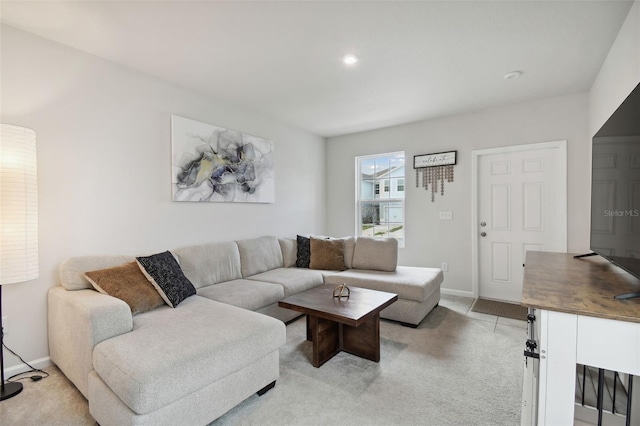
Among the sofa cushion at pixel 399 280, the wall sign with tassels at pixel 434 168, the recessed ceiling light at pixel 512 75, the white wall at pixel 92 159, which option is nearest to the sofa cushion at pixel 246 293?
the white wall at pixel 92 159

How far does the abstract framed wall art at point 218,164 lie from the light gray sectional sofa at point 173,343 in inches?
27.3

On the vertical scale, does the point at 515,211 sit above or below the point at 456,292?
above

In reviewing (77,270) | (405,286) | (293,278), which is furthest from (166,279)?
(405,286)

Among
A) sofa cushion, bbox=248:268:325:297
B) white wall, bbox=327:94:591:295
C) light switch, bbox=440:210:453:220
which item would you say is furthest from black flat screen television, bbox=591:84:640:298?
sofa cushion, bbox=248:268:325:297

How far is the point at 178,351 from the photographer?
61.2 inches

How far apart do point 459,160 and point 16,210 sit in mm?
4387

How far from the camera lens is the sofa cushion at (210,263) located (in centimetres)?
289

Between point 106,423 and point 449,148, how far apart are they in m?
4.30

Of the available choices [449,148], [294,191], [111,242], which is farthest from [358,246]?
[111,242]

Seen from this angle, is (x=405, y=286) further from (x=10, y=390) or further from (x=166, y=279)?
(x=10, y=390)

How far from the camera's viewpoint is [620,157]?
1.42 meters

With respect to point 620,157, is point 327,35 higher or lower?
higher

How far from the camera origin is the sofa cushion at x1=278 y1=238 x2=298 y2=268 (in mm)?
3938

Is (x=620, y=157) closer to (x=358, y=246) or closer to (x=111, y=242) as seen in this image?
(x=358, y=246)
